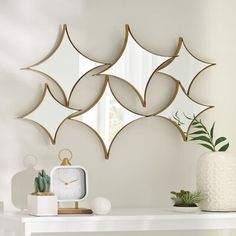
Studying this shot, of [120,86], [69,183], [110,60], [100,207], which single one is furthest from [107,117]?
[100,207]

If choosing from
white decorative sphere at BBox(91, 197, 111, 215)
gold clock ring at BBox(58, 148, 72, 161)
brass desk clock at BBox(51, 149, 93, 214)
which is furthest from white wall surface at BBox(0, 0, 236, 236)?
white decorative sphere at BBox(91, 197, 111, 215)

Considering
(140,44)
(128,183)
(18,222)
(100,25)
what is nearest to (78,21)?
(100,25)

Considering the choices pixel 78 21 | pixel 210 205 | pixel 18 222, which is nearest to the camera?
pixel 18 222

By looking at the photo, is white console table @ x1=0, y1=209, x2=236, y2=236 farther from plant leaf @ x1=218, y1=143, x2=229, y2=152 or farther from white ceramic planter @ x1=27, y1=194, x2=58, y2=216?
plant leaf @ x1=218, y1=143, x2=229, y2=152

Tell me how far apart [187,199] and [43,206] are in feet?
2.08

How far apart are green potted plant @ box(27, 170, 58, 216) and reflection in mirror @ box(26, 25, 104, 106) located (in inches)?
16.6

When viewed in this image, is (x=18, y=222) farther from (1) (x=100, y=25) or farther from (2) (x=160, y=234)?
(1) (x=100, y=25)

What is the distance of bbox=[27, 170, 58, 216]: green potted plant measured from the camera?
2.71 metres

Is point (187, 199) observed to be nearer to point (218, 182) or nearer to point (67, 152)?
point (218, 182)

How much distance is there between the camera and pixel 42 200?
107 inches

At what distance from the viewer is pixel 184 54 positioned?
10.5 feet

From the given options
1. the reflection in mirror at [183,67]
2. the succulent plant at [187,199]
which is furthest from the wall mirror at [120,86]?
the succulent plant at [187,199]

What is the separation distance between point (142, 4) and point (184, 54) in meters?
0.31

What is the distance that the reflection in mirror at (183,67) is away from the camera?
3184mm
